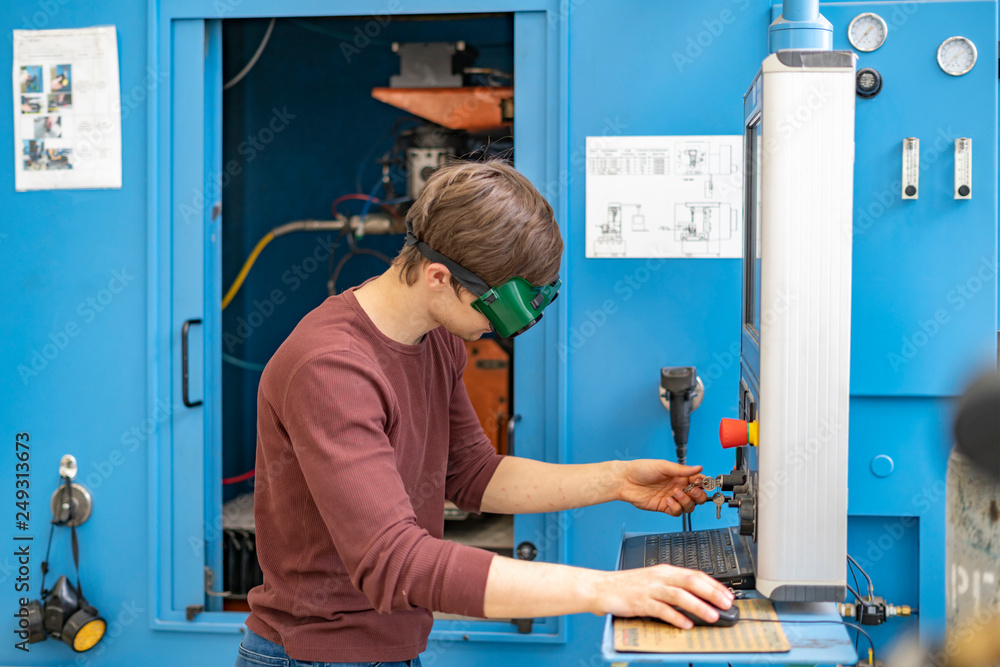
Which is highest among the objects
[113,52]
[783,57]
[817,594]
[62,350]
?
[113,52]

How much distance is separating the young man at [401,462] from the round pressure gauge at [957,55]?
1086mm

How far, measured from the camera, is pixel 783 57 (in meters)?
1.10

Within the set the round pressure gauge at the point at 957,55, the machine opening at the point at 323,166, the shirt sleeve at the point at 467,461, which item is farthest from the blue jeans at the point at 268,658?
the round pressure gauge at the point at 957,55

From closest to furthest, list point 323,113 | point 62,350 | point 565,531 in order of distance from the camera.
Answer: point 565,531 < point 62,350 < point 323,113

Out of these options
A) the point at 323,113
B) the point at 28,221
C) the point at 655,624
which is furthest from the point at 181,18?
the point at 655,624

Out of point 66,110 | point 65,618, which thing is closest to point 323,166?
point 66,110

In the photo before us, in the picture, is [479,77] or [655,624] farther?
[479,77]

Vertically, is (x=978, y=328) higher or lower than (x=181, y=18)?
lower

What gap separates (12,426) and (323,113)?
1557 millimetres

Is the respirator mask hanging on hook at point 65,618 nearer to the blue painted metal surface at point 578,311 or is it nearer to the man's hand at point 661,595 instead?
the blue painted metal surface at point 578,311

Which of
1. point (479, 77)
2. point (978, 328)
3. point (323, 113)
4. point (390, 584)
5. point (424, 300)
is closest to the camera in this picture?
point (390, 584)

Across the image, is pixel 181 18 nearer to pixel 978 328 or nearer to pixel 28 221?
pixel 28 221

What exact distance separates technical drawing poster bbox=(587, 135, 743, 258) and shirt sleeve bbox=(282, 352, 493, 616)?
92 cm

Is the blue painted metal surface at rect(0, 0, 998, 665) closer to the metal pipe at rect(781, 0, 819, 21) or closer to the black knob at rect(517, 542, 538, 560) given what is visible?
the black knob at rect(517, 542, 538, 560)
